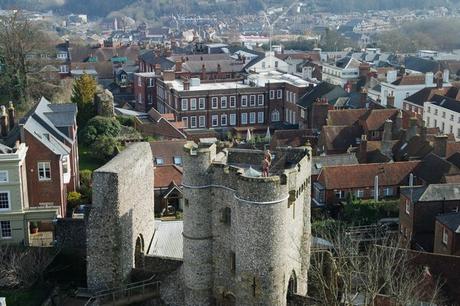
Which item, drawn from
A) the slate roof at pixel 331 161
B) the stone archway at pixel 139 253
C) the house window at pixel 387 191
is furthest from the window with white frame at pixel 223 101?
the stone archway at pixel 139 253

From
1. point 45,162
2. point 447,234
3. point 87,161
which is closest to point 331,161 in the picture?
point 447,234

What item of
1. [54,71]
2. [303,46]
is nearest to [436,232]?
[54,71]

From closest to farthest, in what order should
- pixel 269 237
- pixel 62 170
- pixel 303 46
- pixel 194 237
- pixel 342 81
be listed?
1. pixel 269 237
2. pixel 194 237
3. pixel 62 170
4. pixel 342 81
5. pixel 303 46

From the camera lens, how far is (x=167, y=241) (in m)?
31.7

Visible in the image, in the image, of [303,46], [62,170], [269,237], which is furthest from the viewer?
[303,46]

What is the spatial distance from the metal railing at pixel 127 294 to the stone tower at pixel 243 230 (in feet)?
5.95

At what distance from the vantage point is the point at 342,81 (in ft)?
282

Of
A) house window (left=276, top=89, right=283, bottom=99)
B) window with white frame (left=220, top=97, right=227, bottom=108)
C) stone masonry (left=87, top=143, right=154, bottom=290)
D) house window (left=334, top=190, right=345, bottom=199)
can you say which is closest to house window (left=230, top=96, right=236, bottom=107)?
window with white frame (left=220, top=97, right=227, bottom=108)

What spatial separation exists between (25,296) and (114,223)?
6.98 metres

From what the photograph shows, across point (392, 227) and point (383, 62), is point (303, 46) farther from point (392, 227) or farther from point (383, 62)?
point (392, 227)

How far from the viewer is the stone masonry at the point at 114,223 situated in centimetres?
2666

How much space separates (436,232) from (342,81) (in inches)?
2115

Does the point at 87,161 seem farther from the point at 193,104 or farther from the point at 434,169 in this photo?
the point at 434,169

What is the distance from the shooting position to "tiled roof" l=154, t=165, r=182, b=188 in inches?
1676
